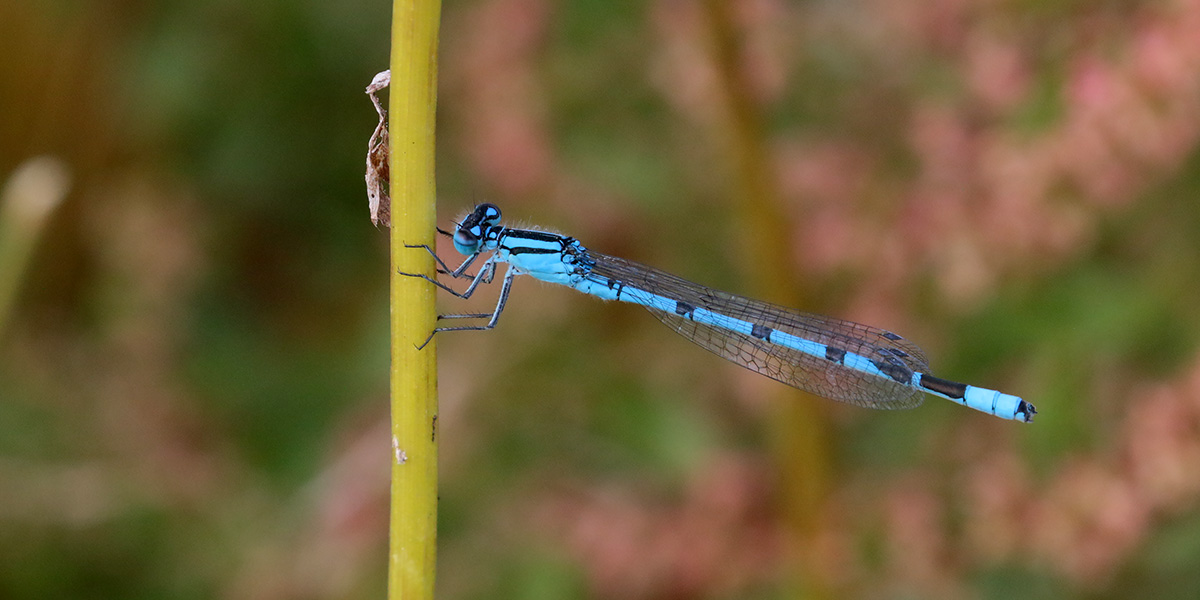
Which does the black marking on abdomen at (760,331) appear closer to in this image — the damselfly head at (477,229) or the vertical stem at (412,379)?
the damselfly head at (477,229)

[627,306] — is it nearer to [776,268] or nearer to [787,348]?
[787,348]

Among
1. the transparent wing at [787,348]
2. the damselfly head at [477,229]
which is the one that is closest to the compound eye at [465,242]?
the damselfly head at [477,229]

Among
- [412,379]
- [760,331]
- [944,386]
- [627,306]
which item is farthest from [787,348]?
[412,379]

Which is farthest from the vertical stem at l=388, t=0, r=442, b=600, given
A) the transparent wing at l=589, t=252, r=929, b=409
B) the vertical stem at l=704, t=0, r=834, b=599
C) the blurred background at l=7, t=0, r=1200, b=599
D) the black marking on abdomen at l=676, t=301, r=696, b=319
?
the black marking on abdomen at l=676, t=301, r=696, b=319

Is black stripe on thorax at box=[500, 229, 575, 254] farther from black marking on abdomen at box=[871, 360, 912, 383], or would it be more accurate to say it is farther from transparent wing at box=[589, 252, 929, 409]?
black marking on abdomen at box=[871, 360, 912, 383]

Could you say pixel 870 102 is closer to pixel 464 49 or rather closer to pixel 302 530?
pixel 464 49

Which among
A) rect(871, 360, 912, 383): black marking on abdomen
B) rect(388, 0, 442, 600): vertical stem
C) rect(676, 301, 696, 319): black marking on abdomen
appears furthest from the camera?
rect(676, 301, 696, 319): black marking on abdomen
